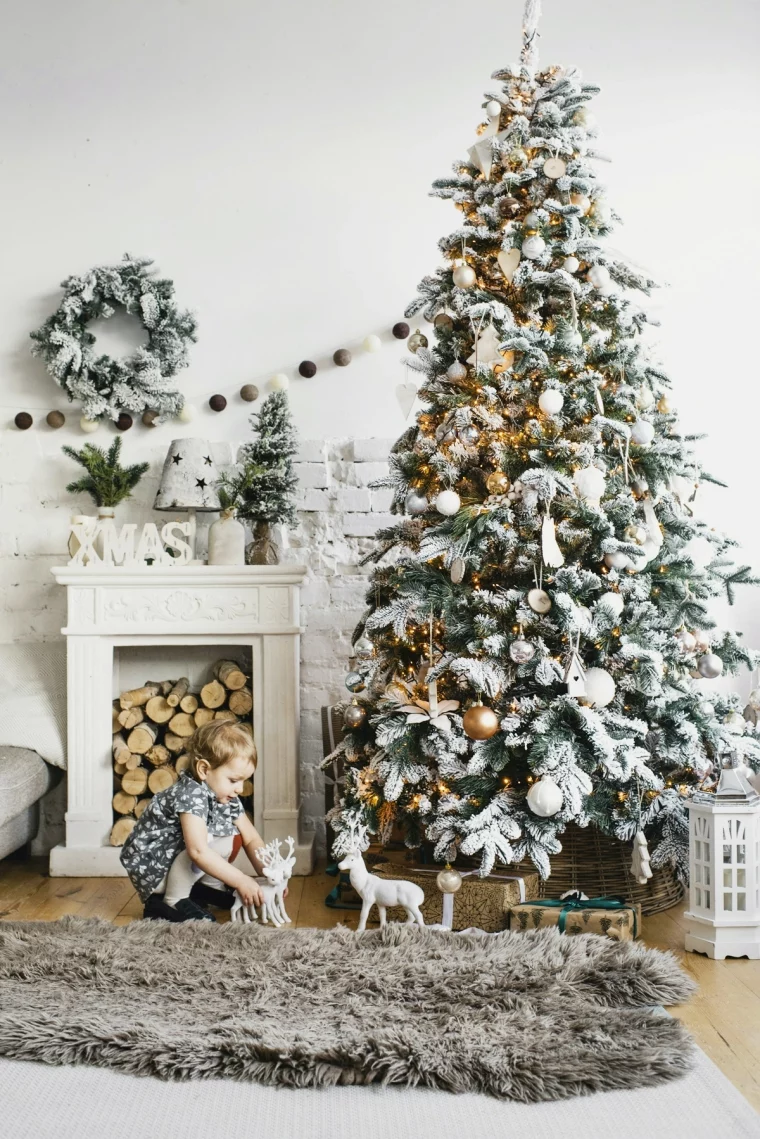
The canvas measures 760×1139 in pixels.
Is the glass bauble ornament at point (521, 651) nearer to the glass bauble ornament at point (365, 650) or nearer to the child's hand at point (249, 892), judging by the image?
the glass bauble ornament at point (365, 650)

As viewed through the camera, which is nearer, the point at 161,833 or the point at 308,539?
the point at 161,833

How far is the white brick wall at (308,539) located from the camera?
3.49 metres

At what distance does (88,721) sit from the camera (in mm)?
3191

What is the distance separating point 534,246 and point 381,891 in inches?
70.2

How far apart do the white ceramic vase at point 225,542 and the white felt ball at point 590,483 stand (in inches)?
50.9

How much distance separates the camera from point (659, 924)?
8.38ft

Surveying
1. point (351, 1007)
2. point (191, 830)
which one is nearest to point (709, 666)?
point (351, 1007)

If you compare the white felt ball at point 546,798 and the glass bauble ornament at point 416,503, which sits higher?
the glass bauble ornament at point 416,503

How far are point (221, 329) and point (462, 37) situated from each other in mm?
1475

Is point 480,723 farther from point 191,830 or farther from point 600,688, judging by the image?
point 191,830

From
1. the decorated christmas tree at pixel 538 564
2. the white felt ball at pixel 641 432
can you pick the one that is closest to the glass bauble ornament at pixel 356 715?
the decorated christmas tree at pixel 538 564

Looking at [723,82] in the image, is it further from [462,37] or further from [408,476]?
[408,476]

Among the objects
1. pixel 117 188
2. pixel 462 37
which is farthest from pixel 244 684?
pixel 462 37

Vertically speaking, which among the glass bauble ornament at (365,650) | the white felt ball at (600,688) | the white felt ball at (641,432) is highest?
the white felt ball at (641,432)
